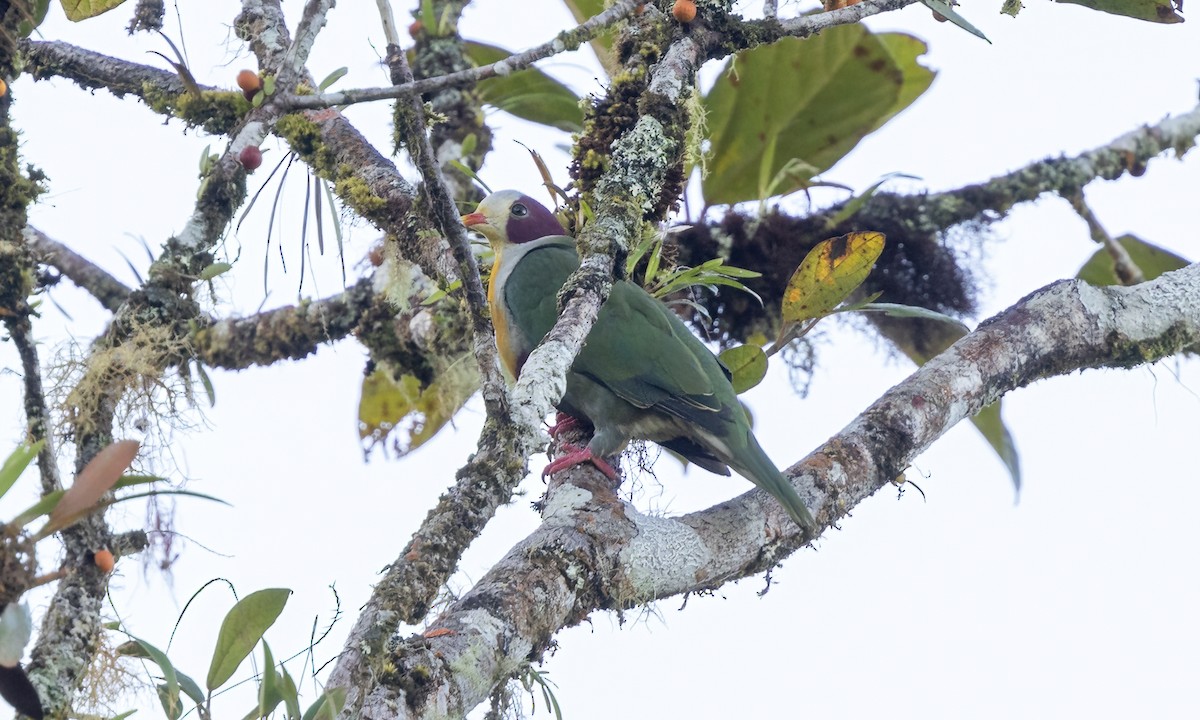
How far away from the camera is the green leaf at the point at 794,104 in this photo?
13.3 feet

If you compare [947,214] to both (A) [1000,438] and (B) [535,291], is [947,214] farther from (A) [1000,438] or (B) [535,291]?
(B) [535,291]

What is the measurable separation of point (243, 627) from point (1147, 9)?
2.39 metres

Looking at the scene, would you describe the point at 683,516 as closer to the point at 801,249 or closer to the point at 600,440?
the point at 600,440

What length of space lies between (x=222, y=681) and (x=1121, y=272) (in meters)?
3.21

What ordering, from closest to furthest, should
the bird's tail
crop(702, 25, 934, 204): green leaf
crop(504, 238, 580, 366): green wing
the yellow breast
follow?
the bird's tail
crop(504, 238, 580, 366): green wing
the yellow breast
crop(702, 25, 934, 204): green leaf

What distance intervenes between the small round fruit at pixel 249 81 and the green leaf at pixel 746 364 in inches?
53.5

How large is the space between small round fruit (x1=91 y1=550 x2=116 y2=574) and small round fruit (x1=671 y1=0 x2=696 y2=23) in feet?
Answer: 6.02

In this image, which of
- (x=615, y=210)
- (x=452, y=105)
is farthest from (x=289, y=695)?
(x=452, y=105)

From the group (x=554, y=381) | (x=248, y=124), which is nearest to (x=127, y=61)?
(x=248, y=124)

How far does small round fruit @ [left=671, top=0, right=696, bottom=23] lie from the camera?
113 inches

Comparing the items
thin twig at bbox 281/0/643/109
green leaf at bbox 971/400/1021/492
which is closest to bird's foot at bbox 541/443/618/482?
thin twig at bbox 281/0/643/109

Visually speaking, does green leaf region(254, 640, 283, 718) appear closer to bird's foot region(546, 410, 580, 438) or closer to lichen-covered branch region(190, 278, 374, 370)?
bird's foot region(546, 410, 580, 438)

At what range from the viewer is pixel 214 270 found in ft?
7.97

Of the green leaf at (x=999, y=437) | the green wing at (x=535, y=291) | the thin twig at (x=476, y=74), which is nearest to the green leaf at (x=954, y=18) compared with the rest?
the thin twig at (x=476, y=74)
